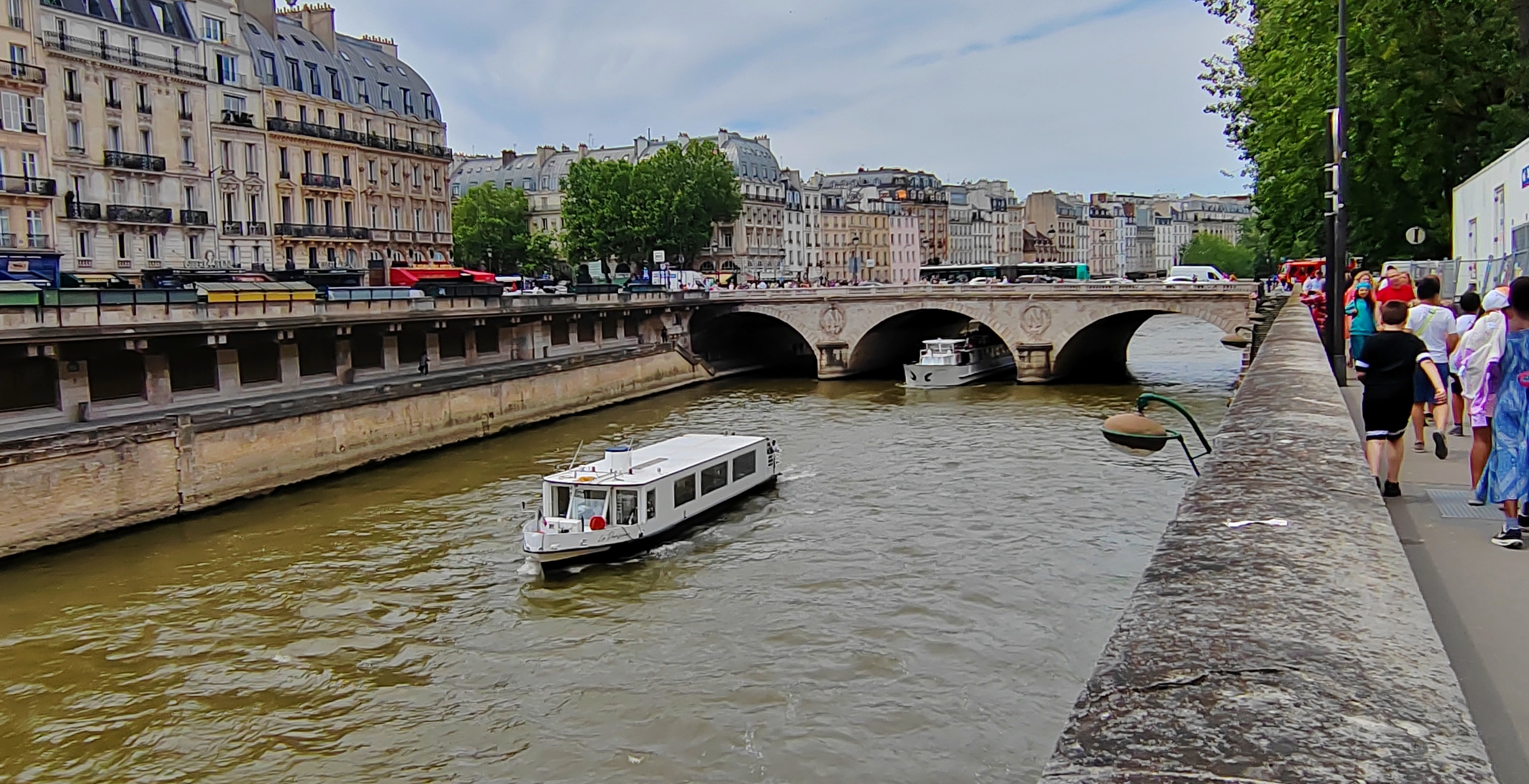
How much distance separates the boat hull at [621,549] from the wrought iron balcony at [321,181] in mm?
41308

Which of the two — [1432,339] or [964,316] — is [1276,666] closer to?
[1432,339]

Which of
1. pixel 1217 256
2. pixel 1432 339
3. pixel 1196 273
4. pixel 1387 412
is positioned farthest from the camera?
pixel 1217 256

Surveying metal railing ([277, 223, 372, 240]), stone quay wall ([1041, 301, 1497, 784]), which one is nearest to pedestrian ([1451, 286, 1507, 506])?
stone quay wall ([1041, 301, 1497, 784])

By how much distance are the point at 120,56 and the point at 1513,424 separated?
173ft

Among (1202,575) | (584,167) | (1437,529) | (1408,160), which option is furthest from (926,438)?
(584,167)

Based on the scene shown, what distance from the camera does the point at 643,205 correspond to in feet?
295

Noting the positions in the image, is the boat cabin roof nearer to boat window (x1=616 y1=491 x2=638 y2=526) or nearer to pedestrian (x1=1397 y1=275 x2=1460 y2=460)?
boat window (x1=616 y1=491 x2=638 y2=526)

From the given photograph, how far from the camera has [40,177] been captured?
45031mm

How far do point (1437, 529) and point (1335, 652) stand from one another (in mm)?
5100

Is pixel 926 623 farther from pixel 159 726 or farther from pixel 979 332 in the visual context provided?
pixel 979 332

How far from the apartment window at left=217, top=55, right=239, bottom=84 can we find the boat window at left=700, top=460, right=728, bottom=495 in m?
39.4

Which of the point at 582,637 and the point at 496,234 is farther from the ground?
the point at 496,234

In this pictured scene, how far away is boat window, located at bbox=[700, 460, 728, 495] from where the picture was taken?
84.2 feet

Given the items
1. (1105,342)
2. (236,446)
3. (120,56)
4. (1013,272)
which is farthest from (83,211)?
(1013,272)
